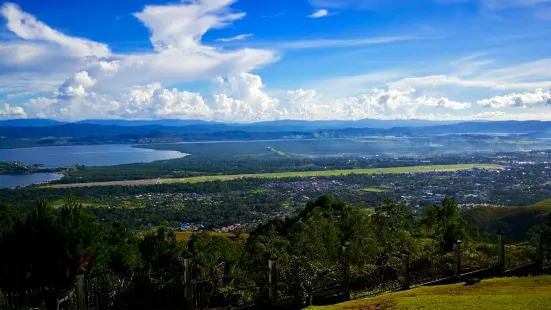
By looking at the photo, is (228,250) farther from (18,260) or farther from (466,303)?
(466,303)

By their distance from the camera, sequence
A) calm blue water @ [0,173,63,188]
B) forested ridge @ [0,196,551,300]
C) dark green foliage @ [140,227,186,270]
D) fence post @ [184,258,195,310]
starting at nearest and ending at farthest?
fence post @ [184,258,195,310], forested ridge @ [0,196,551,300], dark green foliage @ [140,227,186,270], calm blue water @ [0,173,63,188]

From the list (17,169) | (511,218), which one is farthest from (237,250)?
(17,169)

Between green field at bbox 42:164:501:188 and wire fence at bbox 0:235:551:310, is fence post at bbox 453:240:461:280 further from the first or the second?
green field at bbox 42:164:501:188

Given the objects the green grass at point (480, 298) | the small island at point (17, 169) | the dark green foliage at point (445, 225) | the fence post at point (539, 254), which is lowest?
the small island at point (17, 169)

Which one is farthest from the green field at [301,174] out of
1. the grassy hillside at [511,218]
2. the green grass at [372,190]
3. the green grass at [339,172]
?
the grassy hillside at [511,218]

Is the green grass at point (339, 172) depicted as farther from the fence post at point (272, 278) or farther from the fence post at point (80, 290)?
the fence post at point (80, 290)

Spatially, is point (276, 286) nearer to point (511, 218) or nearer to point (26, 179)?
point (511, 218)

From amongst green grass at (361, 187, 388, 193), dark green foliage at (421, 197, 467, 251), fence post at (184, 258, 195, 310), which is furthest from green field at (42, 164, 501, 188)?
fence post at (184, 258, 195, 310)
